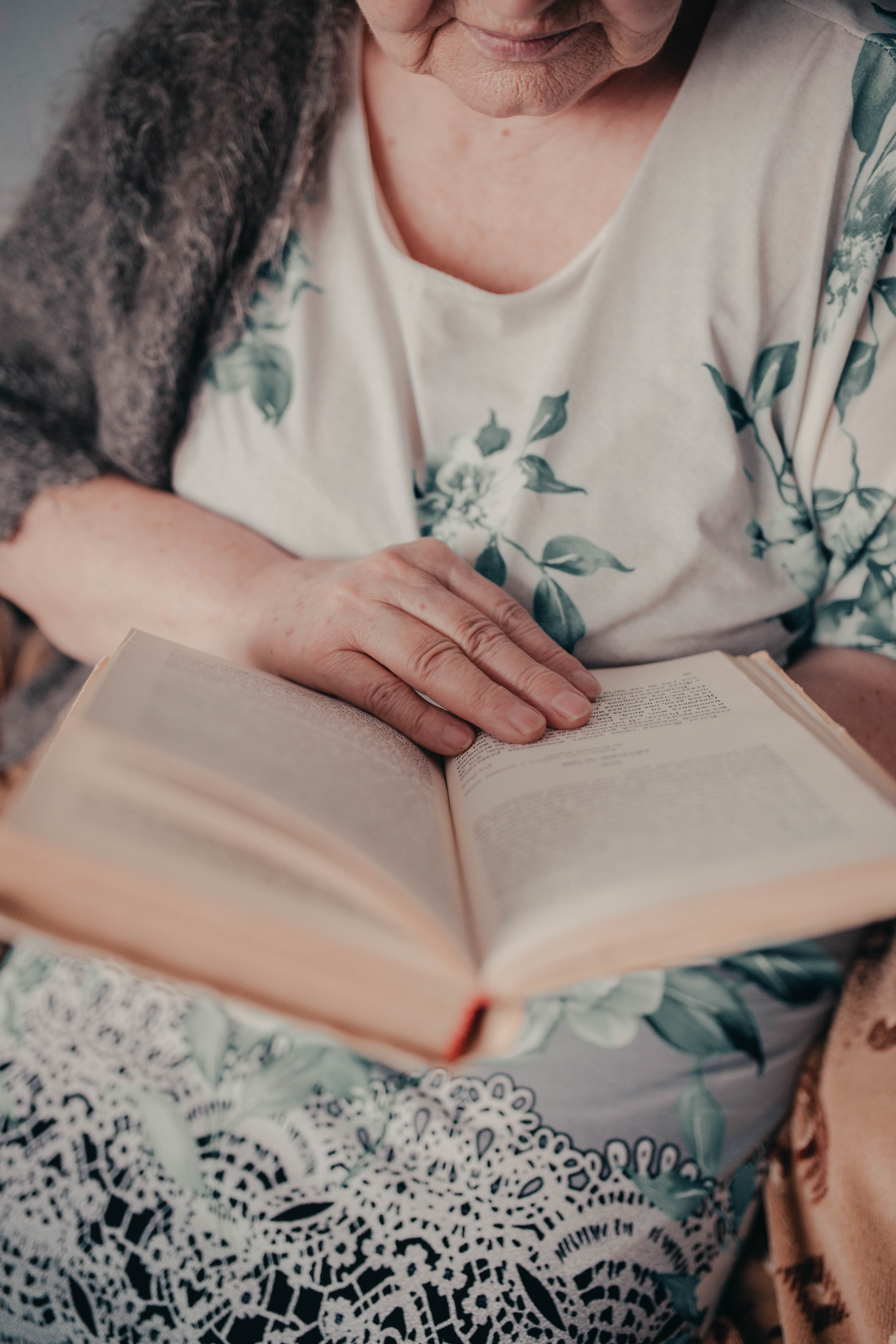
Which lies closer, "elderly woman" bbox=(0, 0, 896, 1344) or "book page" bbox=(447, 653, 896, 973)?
"book page" bbox=(447, 653, 896, 973)

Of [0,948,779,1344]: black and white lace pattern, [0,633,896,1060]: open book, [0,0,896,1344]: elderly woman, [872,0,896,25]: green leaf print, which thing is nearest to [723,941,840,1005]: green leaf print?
[0,0,896,1344]: elderly woman

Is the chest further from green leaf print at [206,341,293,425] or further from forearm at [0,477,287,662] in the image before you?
forearm at [0,477,287,662]

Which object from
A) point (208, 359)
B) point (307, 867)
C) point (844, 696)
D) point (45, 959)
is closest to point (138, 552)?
point (208, 359)

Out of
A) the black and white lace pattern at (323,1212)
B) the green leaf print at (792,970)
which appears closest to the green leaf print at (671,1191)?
the black and white lace pattern at (323,1212)

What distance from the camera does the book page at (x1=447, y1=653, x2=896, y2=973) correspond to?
38 cm

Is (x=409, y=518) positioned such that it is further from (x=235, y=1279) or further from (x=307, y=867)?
(x=235, y=1279)

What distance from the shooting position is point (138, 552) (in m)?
0.77

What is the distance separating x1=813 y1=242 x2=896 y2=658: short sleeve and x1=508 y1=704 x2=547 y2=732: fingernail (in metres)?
0.35

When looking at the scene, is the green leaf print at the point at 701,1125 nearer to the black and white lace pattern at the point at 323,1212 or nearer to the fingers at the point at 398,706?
the black and white lace pattern at the point at 323,1212

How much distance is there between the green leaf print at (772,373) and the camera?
26.6 inches

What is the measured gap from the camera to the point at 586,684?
1.91 feet

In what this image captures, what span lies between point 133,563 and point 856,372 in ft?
2.12

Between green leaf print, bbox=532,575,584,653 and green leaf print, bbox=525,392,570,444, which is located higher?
green leaf print, bbox=525,392,570,444

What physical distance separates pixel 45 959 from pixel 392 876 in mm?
462
